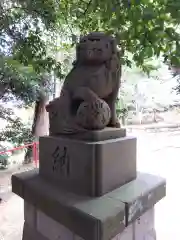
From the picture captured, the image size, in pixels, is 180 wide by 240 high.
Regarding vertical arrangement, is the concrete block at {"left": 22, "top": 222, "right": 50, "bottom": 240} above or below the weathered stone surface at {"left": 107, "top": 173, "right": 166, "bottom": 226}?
below

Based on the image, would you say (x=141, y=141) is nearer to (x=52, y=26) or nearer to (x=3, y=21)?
(x=52, y=26)

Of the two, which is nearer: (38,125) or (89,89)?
(89,89)

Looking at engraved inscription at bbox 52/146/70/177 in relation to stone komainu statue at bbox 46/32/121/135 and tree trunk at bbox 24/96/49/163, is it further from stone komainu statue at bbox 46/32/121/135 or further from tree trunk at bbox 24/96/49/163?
tree trunk at bbox 24/96/49/163

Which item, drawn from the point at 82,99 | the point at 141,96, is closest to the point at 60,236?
the point at 82,99

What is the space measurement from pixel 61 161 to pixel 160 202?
7.64 ft

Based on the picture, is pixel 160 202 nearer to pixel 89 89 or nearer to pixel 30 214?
pixel 30 214

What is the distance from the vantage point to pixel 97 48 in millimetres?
1391

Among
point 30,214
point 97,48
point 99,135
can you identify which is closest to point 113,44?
point 97,48

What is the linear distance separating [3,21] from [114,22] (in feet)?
5.59

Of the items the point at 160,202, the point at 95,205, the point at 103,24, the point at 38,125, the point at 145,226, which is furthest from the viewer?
the point at 38,125

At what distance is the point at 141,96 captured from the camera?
824 centimetres

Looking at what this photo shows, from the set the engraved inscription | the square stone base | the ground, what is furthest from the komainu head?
the ground

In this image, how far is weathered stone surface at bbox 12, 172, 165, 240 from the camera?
3.48 ft

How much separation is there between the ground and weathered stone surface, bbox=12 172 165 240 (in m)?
1.20
